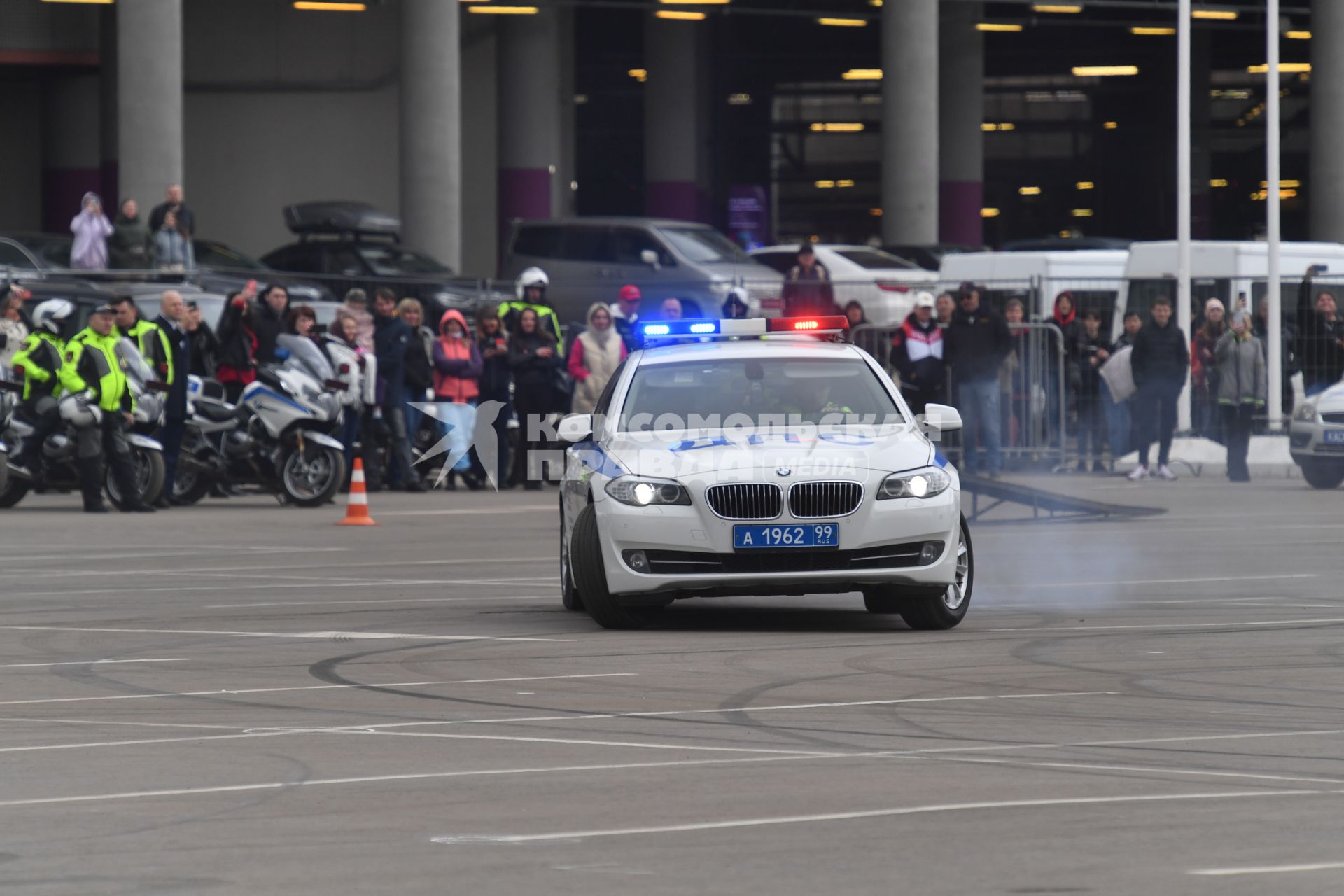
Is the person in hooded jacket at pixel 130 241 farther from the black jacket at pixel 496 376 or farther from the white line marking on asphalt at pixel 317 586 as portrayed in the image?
the white line marking on asphalt at pixel 317 586

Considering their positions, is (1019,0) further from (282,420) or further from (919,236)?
(282,420)

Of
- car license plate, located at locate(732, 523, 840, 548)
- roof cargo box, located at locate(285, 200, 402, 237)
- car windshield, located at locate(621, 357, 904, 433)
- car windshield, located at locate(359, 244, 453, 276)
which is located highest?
roof cargo box, located at locate(285, 200, 402, 237)

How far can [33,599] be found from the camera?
13.4 meters

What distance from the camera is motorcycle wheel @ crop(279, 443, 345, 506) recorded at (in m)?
21.1

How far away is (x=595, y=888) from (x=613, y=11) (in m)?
50.2

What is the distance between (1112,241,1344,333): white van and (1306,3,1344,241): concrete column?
1674 cm

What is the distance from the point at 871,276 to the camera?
3391 centimetres

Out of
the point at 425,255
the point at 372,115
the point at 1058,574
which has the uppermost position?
the point at 372,115

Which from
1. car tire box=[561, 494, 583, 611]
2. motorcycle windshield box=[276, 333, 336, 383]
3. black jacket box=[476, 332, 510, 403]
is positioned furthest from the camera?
black jacket box=[476, 332, 510, 403]

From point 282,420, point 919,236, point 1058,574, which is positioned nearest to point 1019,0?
point 919,236

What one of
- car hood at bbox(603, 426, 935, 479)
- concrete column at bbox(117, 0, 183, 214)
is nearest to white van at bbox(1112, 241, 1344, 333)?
concrete column at bbox(117, 0, 183, 214)

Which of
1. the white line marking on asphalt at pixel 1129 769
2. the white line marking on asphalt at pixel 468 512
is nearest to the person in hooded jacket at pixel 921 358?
the white line marking on asphalt at pixel 468 512

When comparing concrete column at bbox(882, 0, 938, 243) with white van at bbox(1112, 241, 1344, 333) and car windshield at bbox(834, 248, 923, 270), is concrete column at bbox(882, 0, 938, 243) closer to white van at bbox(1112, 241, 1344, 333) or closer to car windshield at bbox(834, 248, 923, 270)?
car windshield at bbox(834, 248, 923, 270)

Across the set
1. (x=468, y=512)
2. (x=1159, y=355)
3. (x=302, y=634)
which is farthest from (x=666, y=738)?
(x=1159, y=355)
